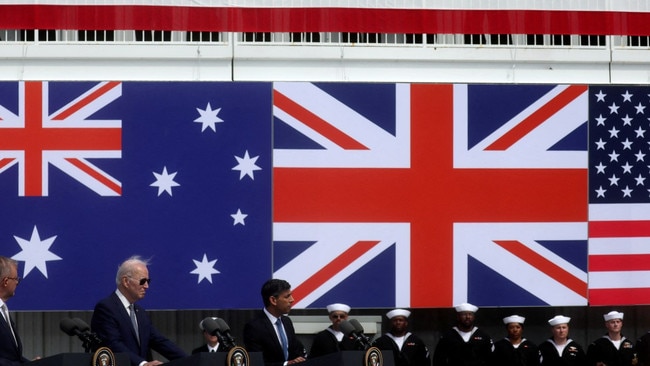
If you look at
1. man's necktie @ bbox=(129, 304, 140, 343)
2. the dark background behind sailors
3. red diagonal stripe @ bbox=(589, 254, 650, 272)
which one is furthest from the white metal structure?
man's necktie @ bbox=(129, 304, 140, 343)

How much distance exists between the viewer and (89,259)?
13.0m

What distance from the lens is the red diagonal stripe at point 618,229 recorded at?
13695 millimetres

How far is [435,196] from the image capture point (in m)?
13.5

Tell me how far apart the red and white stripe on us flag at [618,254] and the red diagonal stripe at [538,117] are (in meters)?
0.93

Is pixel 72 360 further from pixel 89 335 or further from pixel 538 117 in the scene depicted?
pixel 538 117

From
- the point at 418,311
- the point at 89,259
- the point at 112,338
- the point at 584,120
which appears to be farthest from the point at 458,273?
the point at 112,338

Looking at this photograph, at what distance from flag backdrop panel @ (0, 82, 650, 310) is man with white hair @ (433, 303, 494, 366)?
10.1 inches

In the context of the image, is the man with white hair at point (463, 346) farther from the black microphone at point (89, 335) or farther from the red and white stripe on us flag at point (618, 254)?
the black microphone at point (89, 335)

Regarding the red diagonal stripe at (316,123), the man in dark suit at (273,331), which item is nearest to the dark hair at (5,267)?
the man in dark suit at (273,331)

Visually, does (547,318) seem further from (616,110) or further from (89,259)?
(89,259)

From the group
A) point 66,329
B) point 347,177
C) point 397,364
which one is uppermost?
point 347,177

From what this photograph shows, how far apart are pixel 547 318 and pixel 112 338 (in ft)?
22.1

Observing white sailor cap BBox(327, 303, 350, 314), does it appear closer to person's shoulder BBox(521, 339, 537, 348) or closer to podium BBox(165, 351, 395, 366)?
person's shoulder BBox(521, 339, 537, 348)

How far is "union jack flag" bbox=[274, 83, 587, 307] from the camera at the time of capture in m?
13.3
